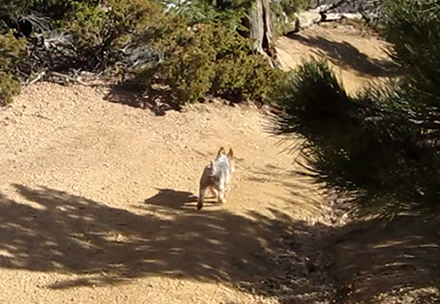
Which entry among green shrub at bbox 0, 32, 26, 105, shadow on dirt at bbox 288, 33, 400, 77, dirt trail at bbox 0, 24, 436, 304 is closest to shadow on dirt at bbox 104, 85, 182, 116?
dirt trail at bbox 0, 24, 436, 304

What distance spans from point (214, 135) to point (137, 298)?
5.38 m

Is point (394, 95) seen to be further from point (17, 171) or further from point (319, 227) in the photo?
point (17, 171)

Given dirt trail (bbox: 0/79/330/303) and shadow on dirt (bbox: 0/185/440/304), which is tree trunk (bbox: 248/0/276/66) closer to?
dirt trail (bbox: 0/79/330/303)

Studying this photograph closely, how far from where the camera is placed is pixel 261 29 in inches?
634

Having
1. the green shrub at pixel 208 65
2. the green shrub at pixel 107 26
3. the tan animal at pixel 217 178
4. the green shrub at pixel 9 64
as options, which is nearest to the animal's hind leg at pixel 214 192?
the tan animal at pixel 217 178

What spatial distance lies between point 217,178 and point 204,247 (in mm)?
988

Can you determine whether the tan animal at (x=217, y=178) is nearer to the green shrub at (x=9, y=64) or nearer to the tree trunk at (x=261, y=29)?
the green shrub at (x=9, y=64)

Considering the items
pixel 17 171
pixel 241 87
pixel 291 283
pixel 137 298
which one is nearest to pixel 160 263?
pixel 137 298

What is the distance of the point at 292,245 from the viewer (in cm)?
906

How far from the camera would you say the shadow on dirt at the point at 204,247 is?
24.8 ft

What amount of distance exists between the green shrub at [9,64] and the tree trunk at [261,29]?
4797 millimetres

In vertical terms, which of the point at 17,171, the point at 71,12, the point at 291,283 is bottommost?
the point at 291,283

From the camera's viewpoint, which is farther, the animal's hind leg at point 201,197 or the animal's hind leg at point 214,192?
the animal's hind leg at point 214,192

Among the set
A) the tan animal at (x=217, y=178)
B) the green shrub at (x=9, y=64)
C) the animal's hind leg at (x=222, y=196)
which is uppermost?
the green shrub at (x=9, y=64)
